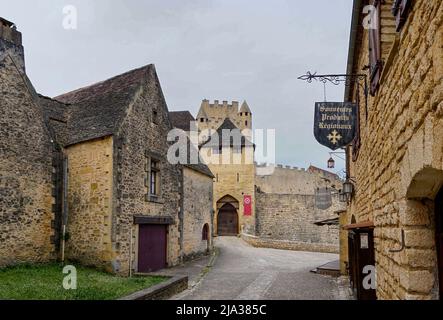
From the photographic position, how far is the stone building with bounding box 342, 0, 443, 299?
2.85 meters

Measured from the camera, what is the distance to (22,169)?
522 inches

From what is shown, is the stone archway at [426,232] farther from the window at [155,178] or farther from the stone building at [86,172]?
the window at [155,178]

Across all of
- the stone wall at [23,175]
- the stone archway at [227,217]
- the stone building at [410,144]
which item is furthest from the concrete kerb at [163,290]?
the stone archway at [227,217]

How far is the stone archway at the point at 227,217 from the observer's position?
3550cm

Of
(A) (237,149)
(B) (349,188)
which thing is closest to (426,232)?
(B) (349,188)

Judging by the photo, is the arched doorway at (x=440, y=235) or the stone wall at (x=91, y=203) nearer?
the arched doorway at (x=440, y=235)

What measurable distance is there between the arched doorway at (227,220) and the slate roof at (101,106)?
19432 mm

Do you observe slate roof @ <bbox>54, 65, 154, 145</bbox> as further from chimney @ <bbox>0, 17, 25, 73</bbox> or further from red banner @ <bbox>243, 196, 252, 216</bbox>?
red banner @ <bbox>243, 196, 252, 216</bbox>

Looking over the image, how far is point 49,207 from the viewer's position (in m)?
14.2

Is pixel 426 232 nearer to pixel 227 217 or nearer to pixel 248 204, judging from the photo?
pixel 248 204

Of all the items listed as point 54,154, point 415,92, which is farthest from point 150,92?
point 415,92

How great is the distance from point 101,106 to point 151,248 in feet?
18.3

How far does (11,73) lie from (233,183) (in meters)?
Result: 23.6
